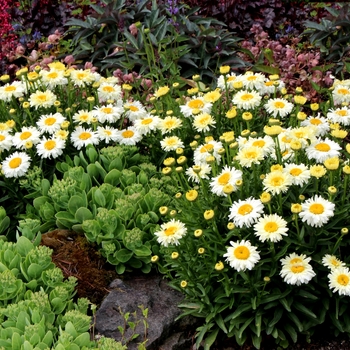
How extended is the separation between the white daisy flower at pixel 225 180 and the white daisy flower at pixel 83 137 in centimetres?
110

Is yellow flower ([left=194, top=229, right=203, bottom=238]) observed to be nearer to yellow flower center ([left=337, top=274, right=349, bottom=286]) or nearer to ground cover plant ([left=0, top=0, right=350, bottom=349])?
ground cover plant ([left=0, top=0, right=350, bottom=349])

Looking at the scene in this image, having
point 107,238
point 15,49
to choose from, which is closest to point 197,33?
point 15,49

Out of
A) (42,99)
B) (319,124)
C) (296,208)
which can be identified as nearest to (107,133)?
(42,99)

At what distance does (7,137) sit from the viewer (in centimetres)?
373

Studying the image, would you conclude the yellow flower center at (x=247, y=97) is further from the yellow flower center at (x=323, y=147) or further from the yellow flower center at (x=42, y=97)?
the yellow flower center at (x=42, y=97)

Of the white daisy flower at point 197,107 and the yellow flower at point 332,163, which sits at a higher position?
the yellow flower at point 332,163

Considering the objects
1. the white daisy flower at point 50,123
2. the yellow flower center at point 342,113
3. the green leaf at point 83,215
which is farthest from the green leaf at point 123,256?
the yellow flower center at point 342,113

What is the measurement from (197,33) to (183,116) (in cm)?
175

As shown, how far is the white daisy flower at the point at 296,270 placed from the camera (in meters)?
2.67

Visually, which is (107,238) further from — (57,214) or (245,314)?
(245,314)

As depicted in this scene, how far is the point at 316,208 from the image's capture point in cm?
269

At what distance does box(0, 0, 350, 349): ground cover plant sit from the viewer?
9.16 feet

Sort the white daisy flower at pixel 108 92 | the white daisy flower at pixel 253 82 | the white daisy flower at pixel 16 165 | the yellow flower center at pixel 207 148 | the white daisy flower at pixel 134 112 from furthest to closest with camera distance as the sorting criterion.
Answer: the white daisy flower at pixel 108 92
the white daisy flower at pixel 134 112
the white daisy flower at pixel 253 82
the white daisy flower at pixel 16 165
the yellow flower center at pixel 207 148

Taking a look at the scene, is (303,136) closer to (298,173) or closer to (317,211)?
(298,173)
